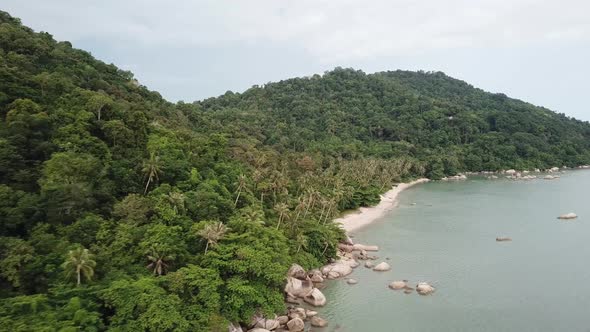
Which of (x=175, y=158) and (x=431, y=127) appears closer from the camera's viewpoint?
(x=175, y=158)

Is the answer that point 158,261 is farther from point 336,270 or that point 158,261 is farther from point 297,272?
point 336,270

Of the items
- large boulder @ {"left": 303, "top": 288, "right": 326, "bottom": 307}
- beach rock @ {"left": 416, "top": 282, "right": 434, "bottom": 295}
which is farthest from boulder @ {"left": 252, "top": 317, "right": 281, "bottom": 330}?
beach rock @ {"left": 416, "top": 282, "right": 434, "bottom": 295}

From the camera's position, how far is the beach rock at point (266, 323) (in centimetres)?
2972

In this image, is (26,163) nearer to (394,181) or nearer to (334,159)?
(334,159)

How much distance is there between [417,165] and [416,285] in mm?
82406

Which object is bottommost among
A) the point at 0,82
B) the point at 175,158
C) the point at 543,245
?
the point at 543,245

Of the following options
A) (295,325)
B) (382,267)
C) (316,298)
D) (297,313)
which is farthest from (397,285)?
(295,325)

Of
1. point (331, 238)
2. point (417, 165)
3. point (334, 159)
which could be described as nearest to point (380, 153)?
point (417, 165)

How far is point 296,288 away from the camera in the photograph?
35531 millimetres

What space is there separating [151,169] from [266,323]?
63.5ft

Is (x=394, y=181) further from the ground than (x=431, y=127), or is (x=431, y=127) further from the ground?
(x=431, y=127)

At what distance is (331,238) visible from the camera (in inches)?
1768

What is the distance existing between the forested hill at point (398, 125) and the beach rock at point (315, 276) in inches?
2913

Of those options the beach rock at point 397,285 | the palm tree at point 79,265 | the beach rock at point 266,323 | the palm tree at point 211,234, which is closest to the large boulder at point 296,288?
the beach rock at point 266,323
